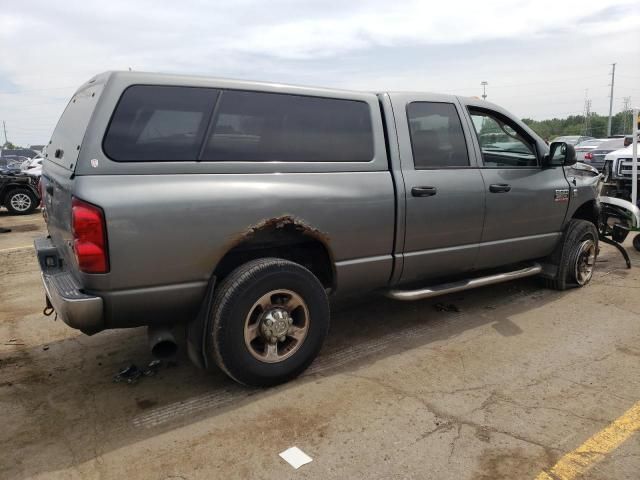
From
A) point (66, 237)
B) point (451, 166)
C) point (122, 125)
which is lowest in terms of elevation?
point (66, 237)

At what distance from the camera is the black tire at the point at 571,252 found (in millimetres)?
5207

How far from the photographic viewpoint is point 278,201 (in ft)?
10.6

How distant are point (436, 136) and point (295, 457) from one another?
8.89 ft

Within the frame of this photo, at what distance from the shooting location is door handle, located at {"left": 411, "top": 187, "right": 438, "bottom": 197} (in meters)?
3.84

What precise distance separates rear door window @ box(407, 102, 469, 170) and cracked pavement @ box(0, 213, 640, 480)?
56.7 inches

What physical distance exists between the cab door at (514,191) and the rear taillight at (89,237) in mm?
3038

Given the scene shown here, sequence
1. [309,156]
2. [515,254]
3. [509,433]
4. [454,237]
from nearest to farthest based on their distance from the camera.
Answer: [509,433], [309,156], [454,237], [515,254]

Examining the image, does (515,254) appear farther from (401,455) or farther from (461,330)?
(401,455)

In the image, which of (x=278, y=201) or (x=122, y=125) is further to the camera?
(x=278, y=201)

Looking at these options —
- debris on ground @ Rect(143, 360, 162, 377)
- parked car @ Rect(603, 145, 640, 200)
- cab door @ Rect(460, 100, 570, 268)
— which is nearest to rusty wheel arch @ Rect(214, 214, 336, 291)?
debris on ground @ Rect(143, 360, 162, 377)

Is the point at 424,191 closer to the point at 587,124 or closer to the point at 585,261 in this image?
the point at 585,261

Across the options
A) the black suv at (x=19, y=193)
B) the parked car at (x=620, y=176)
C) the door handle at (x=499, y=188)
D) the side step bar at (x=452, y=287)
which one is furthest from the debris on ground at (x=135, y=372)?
the black suv at (x=19, y=193)

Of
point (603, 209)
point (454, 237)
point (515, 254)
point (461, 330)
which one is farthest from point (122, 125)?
point (603, 209)

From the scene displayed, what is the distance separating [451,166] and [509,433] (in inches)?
84.7
